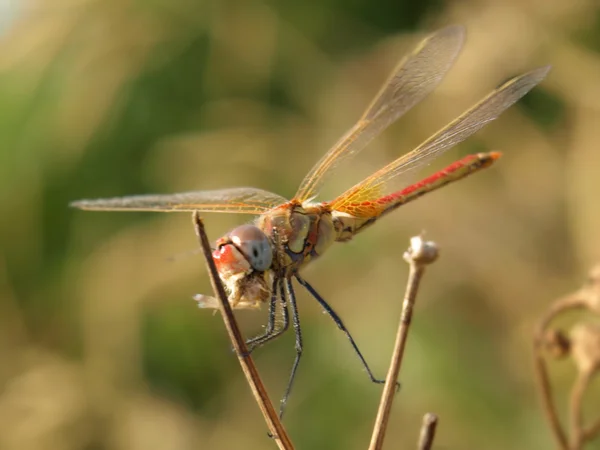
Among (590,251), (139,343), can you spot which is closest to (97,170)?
(139,343)

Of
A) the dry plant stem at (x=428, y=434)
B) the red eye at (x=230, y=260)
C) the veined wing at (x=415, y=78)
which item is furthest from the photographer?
the veined wing at (x=415, y=78)

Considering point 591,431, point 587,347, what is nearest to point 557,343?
point 587,347

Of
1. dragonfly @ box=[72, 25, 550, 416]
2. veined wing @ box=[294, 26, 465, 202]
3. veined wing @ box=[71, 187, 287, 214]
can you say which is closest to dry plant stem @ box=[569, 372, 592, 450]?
dragonfly @ box=[72, 25, 550, 416]

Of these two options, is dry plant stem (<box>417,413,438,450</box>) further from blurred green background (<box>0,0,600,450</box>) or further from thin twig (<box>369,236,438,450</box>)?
blurred green background (<box>0,0,600,450</box>)

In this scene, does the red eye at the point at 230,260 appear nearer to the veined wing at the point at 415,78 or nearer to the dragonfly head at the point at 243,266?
the dragonfly head at the point at 243,266

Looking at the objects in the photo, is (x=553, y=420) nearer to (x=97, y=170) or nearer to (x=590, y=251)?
(x=590, y=251)

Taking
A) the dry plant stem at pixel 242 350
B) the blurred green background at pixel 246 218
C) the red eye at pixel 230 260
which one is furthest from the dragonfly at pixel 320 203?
the blurred green background at pixel 246 218

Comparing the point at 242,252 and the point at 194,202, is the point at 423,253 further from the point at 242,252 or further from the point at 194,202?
the point at 194,202
